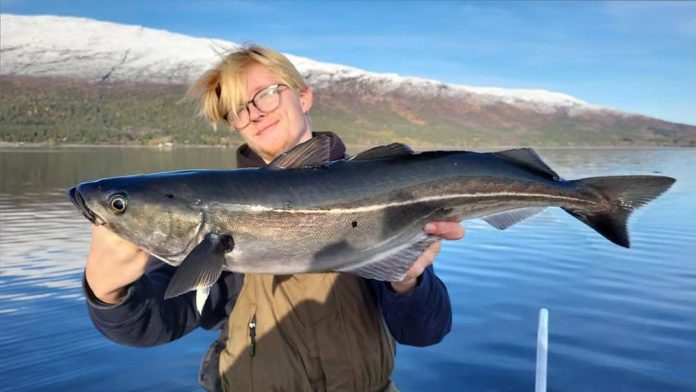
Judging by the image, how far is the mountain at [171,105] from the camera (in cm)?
12344

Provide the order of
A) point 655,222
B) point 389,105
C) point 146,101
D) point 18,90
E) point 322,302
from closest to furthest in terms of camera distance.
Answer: point 322,302
point 655,222
point 18,90
point 146,101
point 389,105

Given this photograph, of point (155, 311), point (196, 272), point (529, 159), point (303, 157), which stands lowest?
point (155, 311)

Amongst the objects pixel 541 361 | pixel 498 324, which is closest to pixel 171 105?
pixel 498 324

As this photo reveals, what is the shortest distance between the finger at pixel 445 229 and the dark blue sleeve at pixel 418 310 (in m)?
0.32

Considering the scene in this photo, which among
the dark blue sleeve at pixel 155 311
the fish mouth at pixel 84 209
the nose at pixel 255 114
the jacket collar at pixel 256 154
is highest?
the nose at pixel 255 114

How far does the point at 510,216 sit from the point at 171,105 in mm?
150299

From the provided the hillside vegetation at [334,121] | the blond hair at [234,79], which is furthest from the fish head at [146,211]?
the hillside vegetation at [334,121]

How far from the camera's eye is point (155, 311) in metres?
3.90

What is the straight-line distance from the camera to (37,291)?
1159 cm

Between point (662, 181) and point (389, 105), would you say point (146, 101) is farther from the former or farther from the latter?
point (662, 181)

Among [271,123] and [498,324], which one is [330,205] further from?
[498,324]

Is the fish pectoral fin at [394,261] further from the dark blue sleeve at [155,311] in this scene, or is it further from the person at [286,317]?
the dark blue sleeve at [155,311]

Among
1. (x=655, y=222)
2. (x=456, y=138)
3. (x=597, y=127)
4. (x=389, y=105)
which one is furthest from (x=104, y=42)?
(x=655, y=222)

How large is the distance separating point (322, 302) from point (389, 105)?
581ft
